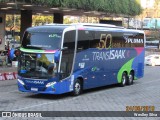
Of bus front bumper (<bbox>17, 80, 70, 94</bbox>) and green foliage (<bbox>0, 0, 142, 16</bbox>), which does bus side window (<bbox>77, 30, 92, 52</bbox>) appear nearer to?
bus front bumper (<bbox>17, 80, 70, 94</bbox>)

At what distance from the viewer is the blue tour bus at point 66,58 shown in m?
17.3

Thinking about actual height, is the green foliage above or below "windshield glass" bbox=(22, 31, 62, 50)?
above

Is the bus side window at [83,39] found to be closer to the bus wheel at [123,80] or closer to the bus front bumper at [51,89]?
the bus front bumper at [51,89]

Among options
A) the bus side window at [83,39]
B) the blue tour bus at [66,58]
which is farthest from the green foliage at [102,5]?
the bus side window at [83,39]

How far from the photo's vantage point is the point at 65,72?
17734 millimetres

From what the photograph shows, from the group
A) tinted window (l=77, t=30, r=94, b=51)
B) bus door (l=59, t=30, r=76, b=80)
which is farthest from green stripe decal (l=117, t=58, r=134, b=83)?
bus door (l=59, t=30, r=76, b=80)

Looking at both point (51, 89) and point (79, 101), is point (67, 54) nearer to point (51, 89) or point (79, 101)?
point (51, 89)

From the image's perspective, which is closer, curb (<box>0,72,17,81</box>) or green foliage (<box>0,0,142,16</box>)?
curb (<box>0,72,17,81</box>)

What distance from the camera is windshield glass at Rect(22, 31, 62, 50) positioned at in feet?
57.4

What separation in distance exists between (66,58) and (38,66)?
4.25ft

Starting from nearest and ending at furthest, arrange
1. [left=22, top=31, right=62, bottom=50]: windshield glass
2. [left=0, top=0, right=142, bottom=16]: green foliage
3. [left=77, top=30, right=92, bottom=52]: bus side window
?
[left=22, top=31, right=62, bottom=50]: windshield glass < [left=77, top=30, right=92, bottom=52]: bus side window < [left=0, top=0, right=142, bottom=16]: green foliage

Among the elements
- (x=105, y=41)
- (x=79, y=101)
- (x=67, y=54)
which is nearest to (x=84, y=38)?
(x=67, y=54)

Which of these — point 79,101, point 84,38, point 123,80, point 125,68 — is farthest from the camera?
point 123,80

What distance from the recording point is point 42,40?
17750mm
